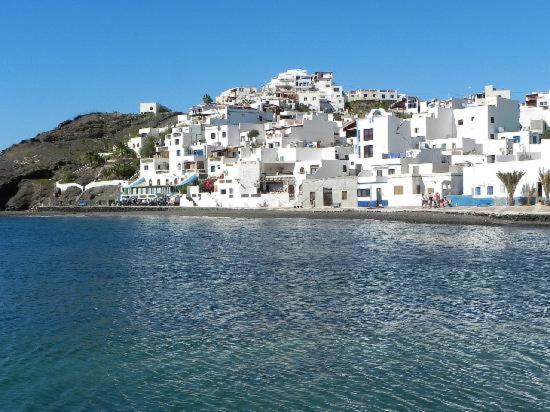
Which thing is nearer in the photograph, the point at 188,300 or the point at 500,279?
the point at 188,300

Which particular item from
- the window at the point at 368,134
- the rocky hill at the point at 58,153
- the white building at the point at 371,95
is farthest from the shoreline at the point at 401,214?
the white building at the point at 371,95

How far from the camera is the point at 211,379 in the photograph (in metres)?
15.0

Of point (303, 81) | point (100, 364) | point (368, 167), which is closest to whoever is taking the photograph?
point (100, 364)

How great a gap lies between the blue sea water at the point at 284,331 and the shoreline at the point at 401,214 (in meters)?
14.4

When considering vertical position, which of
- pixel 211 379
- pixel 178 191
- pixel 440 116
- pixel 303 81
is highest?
pixel 303 81

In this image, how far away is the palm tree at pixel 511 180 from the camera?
59.3m

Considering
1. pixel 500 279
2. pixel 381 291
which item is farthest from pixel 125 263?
pixel 500 279

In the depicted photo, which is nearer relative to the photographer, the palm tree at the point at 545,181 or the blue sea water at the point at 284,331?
the blue sea water at the point at 284,331

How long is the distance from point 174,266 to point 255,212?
147ft

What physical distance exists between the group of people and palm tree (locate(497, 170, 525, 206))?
6.69m

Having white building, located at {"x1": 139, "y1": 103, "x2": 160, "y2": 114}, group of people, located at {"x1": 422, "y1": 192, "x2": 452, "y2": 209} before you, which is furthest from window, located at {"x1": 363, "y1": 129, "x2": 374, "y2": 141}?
white building, located at {"x1": 139, "y1": 103, "x2": 160, "y2": 114}

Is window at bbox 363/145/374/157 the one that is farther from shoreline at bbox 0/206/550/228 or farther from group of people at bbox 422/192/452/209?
group of people at bbox 422/192/452/209

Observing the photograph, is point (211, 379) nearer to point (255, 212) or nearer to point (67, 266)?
point (67, 266)

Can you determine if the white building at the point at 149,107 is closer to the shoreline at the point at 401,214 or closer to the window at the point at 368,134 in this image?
the shoreline at the point at 401,214
